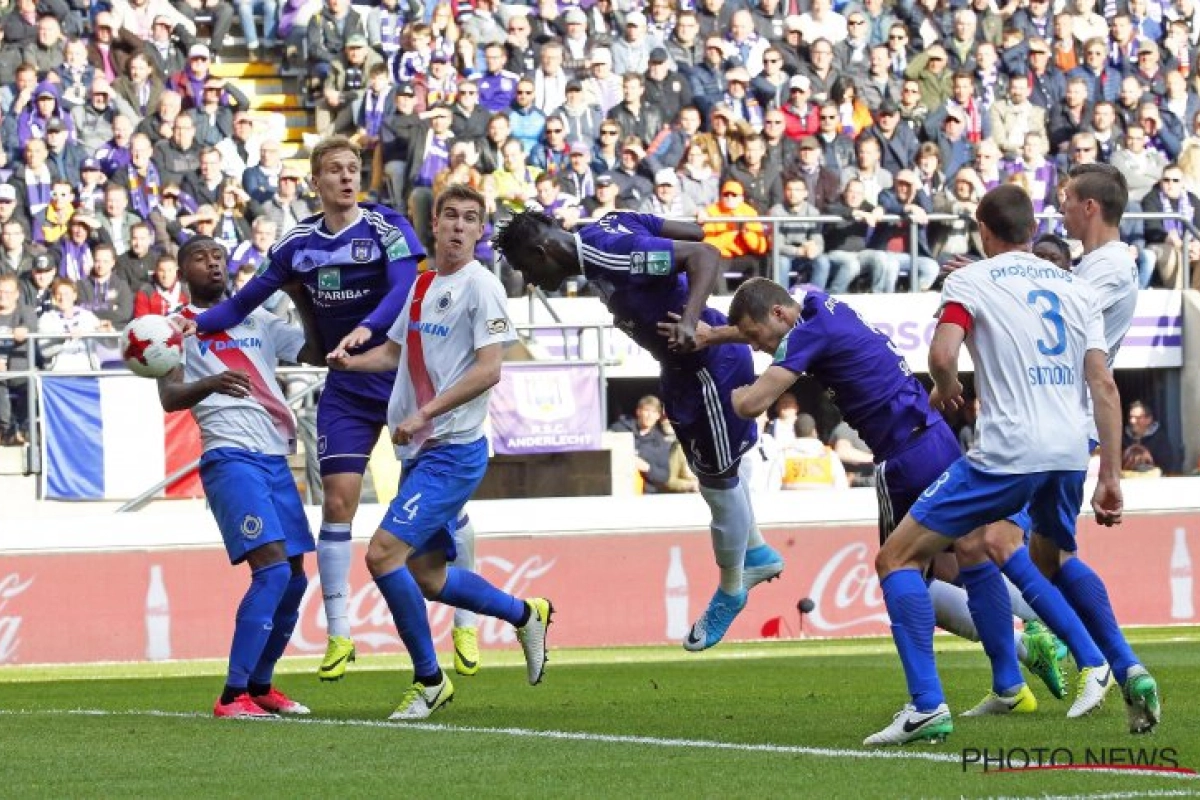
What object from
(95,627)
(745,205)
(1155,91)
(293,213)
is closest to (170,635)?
(95,627)

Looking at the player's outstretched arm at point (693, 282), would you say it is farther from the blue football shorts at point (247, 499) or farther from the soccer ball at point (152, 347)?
the soccer ball at point (152, 347)

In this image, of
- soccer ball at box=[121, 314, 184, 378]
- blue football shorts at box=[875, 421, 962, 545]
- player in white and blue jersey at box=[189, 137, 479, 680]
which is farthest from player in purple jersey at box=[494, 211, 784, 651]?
soccer ball at box=[121, 314, 184, 378]

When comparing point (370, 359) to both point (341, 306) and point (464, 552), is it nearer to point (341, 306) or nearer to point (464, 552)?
point (341, 306)

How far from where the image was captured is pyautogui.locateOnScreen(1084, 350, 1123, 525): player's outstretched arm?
868cm

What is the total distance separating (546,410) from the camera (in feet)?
68.2

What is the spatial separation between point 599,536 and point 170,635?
3.34 m

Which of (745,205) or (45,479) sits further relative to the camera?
(745,205)

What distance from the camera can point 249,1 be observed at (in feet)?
84.4

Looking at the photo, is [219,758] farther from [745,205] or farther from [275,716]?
[745,205]

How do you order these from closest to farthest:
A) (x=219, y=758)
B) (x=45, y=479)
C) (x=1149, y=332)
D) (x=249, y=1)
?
(x=219, y=758) → (x=45, y=479) → (x=1149, y=332) → (x=249, y=1)

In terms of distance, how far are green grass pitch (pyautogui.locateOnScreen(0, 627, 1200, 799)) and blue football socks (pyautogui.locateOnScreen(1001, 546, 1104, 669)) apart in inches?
11.6

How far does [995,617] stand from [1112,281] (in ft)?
4.95

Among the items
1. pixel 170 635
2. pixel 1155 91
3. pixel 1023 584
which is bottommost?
pixel 170 635

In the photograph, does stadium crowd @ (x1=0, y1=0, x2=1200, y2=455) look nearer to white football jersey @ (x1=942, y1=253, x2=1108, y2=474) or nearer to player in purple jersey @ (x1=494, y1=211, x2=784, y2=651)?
player in purple jersey @ (x1=494, y1=211, x2=784, y2=651)
